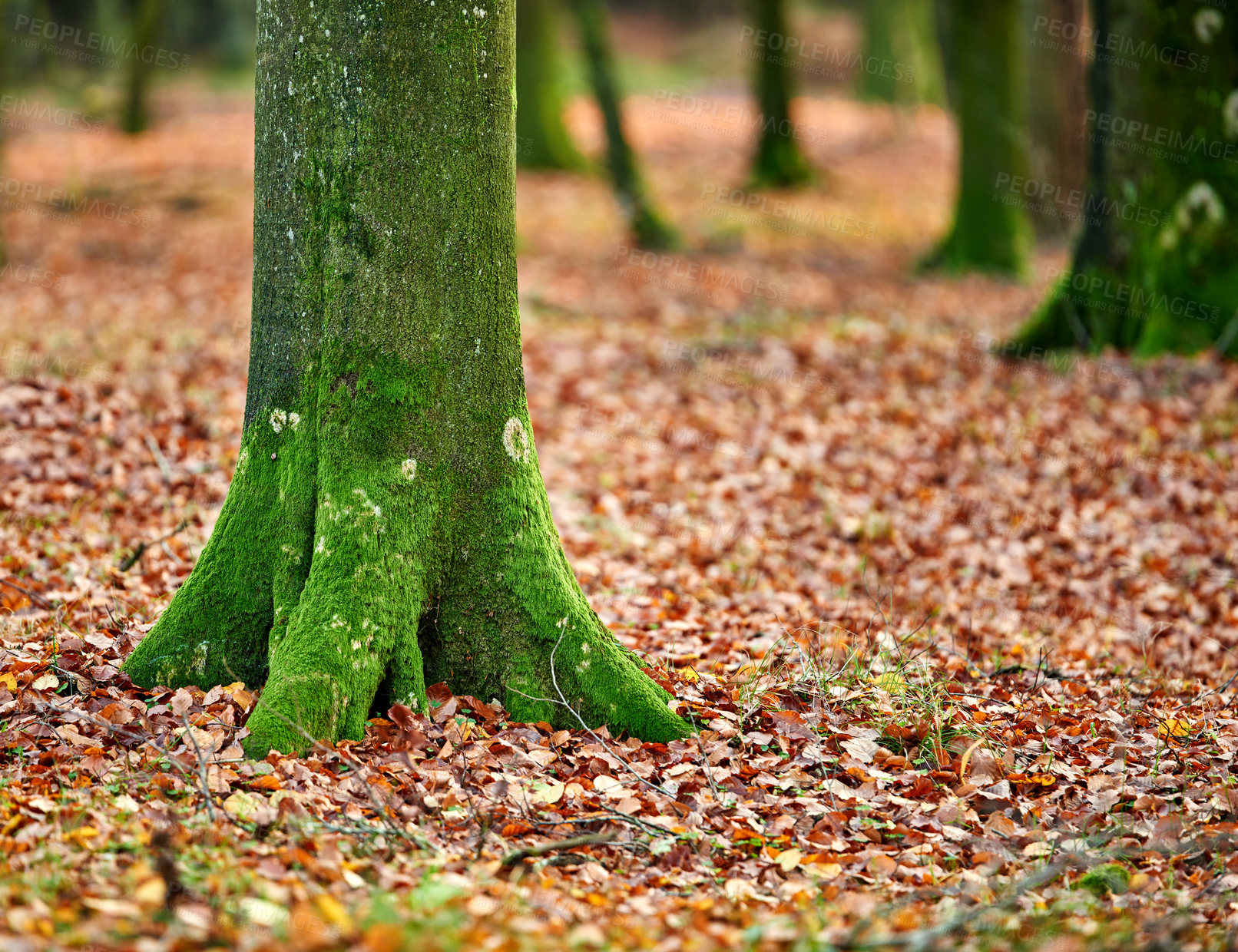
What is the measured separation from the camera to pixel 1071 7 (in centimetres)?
1589

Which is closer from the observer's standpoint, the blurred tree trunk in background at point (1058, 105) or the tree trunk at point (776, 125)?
the blurred tree trunk in background at point (1058, 105)

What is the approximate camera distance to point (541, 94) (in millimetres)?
19344

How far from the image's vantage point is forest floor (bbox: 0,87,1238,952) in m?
2.86

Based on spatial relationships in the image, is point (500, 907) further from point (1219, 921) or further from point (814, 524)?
point (814, 524)

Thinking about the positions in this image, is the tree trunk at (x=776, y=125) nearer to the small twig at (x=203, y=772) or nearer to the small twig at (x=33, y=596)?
Result: the small twig at (x=33, y=596)

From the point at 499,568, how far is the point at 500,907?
1392mm

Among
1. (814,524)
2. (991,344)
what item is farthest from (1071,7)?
(814,524)
